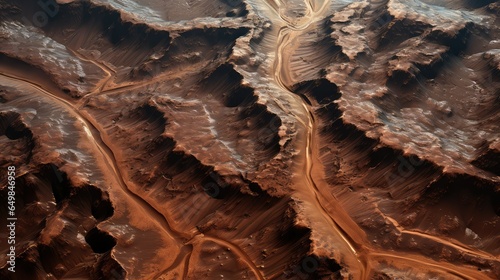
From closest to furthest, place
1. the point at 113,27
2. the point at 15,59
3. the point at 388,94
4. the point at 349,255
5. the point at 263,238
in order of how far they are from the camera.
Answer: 1. the point at 349,255
2. the point at 263,238
3. the point at 388,94
4. the point at 15,59
5. the point at 113,27

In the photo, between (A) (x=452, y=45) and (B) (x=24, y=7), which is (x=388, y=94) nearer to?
(A) (x=452, y=45)

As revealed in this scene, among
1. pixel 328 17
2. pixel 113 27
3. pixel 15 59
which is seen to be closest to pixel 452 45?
pixel 328 17

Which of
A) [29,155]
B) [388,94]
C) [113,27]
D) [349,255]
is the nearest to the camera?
[349,255]

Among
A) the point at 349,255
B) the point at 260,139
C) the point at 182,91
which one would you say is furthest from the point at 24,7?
the point at 349,255

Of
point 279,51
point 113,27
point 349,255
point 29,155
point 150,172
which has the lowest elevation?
point 349,255

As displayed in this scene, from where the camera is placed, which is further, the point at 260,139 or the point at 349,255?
the point at 260,139

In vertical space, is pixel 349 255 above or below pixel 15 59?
below
